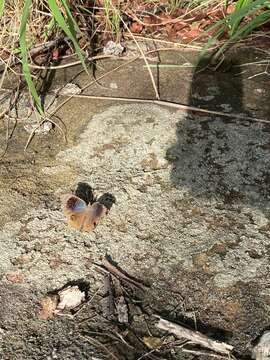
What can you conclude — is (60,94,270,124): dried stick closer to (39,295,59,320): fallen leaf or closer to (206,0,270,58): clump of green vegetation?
(206,0,270,58): clump of green vegetation

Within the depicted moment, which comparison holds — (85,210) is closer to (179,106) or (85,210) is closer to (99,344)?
(99,344)

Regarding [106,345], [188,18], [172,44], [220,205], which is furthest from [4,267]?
[188,18]

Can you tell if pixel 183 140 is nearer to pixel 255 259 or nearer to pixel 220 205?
pixel 220 205

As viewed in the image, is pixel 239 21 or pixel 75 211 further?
pixel 239 21

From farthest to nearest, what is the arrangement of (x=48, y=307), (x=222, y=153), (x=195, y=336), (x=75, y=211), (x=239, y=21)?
(x=239, y=21) < (x=222, y=153) < (x=75, y=211) < (x=48, y=307) < (x=195, y=336)

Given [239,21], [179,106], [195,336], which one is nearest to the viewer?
[195,336]

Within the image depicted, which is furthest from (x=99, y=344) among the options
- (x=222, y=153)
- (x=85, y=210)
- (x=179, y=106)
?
(x=179, y=106)

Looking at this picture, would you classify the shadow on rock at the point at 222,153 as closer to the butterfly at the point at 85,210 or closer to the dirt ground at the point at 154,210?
the dirt ground at the point at 154,210
